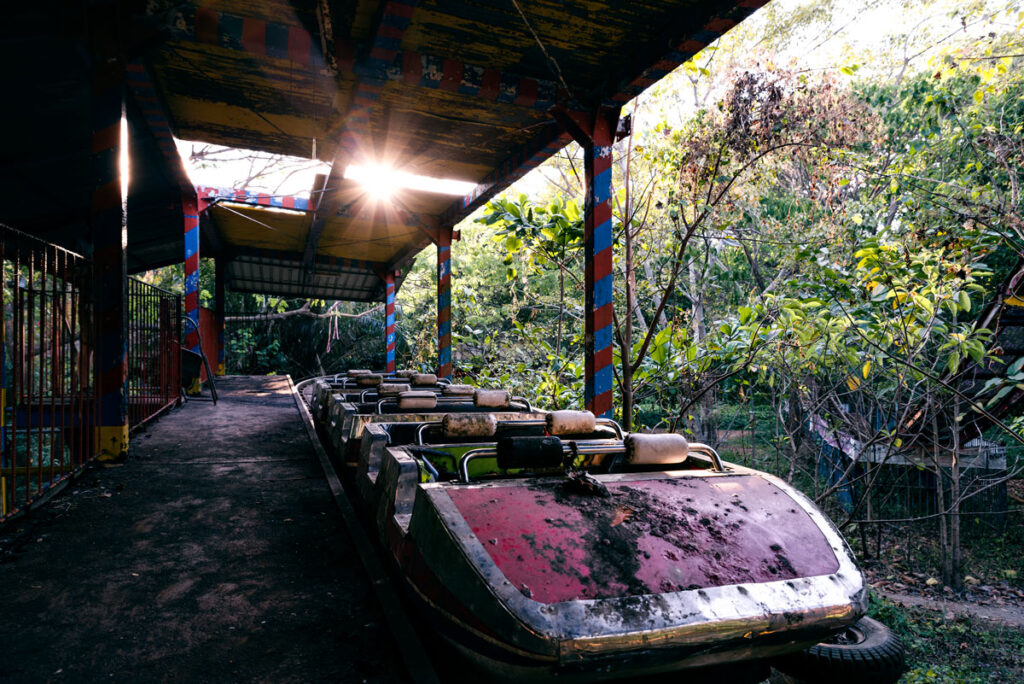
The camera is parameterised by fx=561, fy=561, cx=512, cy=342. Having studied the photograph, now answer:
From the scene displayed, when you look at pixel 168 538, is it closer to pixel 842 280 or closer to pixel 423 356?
pixel 842 280

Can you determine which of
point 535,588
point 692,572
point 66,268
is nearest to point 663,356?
point 692,572

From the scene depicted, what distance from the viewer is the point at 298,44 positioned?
4383 mm

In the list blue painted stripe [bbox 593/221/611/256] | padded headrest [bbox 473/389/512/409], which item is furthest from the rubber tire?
blue painted stripe [bbox 593/221/611/256]

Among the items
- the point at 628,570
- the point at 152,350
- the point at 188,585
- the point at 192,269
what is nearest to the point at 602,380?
the point at 628,570

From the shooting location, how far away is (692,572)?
5.68ft

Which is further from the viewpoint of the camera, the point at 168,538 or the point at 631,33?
the point at 631,33

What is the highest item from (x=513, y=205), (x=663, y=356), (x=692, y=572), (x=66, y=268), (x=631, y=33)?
(x=631, y=33)

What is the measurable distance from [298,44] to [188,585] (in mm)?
3925

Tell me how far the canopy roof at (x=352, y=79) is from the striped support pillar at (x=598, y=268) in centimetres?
41

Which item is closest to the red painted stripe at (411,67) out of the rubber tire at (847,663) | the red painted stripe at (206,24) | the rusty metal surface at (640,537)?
the red painted stripe at (206,24)

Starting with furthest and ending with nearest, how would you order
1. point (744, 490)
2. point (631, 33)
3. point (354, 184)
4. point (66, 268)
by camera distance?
1. point (354, 184)
2. point (631, 33)
3. point (66, 268)
4. point (744, 490)

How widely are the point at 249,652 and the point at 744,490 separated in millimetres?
1883

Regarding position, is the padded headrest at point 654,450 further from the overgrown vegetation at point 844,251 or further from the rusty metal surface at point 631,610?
the overgrown vegetation at point 844,251

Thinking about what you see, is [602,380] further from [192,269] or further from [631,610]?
[192,269]
